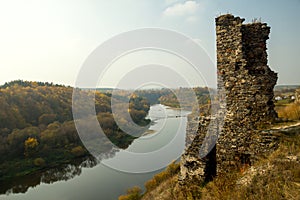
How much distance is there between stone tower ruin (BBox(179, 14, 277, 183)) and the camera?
17.4 feet

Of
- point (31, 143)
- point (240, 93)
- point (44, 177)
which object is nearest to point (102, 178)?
point (44, 177)

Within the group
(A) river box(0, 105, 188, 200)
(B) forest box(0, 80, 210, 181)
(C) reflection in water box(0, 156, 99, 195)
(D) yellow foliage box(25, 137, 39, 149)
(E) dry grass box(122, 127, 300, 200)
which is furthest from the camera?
(D) yellow foliage box(25, 137, 39, 149)

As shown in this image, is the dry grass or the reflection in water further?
the reflection in water

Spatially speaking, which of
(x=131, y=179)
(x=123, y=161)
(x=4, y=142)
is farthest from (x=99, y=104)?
(x=131, y=179)

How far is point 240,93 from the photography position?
546cm

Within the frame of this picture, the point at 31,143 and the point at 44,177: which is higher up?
the point at 31,143

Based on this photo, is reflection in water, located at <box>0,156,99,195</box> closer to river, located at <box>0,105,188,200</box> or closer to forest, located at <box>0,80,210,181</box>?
river, located at <box>0,105,188,200</box>

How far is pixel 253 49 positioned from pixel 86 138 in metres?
38.4

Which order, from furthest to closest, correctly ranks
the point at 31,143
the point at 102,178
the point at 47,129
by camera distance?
1. the point at 47,129
2. the point at 31,143
3. the point at 102,178

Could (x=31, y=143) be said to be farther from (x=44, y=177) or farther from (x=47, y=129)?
(x=44, y=177)

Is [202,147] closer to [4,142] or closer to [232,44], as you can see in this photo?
[232,44]

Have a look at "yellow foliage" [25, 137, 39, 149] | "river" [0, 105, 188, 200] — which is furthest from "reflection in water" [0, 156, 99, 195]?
"yellow foliage" [25, 137, 39, 149]

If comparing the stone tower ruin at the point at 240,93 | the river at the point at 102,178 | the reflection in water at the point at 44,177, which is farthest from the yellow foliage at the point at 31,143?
the stone tower ruin at the point at 240,93

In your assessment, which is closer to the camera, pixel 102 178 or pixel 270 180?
pixel 270 180
